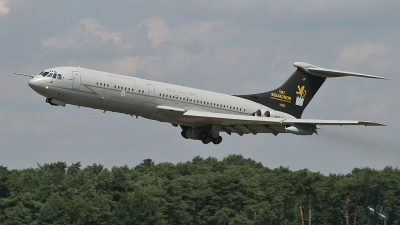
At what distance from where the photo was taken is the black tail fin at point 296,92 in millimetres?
58406

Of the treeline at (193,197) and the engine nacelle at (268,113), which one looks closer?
the engine nacelle at (268,113)

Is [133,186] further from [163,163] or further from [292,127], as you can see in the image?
[292,127]

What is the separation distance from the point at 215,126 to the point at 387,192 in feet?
200

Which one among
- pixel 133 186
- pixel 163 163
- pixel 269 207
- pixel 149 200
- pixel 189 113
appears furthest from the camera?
pixel 163 163

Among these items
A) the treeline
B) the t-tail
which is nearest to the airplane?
the t-tail

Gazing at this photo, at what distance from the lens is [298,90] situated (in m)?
Result: 59.5

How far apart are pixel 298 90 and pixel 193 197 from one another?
42.6m

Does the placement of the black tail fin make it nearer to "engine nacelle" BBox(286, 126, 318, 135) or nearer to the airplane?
the airplane

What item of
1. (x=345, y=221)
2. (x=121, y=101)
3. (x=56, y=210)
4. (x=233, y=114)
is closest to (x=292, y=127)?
(x=233, y=114)

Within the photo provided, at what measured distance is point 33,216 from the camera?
276 ft

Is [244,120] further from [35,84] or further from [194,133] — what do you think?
[35,84]

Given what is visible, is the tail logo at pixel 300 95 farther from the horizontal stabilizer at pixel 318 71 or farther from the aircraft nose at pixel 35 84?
the aircraft nose at pixel 35 84

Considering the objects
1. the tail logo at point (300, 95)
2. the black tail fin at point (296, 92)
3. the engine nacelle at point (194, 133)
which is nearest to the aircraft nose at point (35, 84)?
the engine nacelle at point (194, 133)

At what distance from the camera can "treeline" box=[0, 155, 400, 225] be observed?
277 ft
